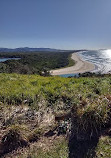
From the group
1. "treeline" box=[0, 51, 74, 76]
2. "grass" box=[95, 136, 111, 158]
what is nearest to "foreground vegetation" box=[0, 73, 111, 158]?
"grass" box=[95, 136, 111, 158]

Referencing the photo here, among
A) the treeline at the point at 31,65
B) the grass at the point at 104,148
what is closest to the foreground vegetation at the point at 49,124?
the grass at the point at 104,148

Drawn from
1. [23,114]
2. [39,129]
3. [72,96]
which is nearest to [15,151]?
[39,129]

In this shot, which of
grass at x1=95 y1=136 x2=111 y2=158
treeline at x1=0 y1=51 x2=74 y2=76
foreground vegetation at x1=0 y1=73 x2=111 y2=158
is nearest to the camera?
grass at x1=95 y1=136 x2=111 y2=158

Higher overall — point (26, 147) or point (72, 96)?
point (72, 96)

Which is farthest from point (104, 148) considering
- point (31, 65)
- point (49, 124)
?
point (31, 65)

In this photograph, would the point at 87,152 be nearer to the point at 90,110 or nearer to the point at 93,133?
the point at 93,133

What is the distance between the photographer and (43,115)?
11.6ft

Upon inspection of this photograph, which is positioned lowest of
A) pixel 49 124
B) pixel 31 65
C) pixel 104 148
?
pixel 31 65

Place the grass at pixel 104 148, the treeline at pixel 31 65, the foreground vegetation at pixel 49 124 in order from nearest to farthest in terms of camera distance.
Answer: the grass at pixel 104 148
the foreground vegetation at pixel 49 124
the treeline at pixel 31 65

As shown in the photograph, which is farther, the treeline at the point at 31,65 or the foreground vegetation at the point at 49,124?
the treeline at the point at 31,65

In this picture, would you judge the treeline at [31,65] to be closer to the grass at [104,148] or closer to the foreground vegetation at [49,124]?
the foreground vegetation at [49,124]

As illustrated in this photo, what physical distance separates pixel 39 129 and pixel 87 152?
1154 millimetres

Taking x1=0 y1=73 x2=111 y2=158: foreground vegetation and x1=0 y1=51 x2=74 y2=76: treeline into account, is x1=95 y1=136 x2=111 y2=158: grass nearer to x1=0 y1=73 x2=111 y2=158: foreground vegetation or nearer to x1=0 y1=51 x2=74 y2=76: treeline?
x1=0 y1=73 x2=111 y2=158: foreground vegetation

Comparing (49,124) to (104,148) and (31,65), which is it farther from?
(31,65)
